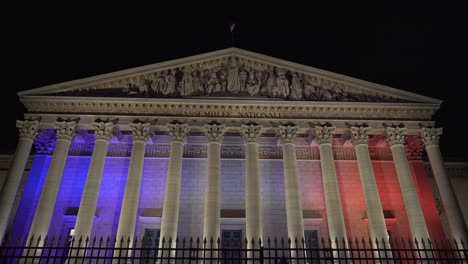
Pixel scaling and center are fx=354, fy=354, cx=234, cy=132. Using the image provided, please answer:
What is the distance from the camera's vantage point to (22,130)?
19250mm

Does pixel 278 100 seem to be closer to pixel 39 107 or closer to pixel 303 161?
pixel 303 161

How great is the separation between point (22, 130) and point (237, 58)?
1275cm

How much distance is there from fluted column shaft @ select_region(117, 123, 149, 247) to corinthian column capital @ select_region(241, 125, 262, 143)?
541cm

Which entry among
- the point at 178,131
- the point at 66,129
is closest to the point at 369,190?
the point at 178,131

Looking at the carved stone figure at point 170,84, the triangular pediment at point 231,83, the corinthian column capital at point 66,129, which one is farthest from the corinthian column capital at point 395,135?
the corinthian column capital at point 66,129

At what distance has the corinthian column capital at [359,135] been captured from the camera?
19844 mm

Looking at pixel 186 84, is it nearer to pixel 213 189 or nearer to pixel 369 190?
pixel 213 189

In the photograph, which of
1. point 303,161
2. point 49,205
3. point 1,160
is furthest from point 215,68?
point 1,160

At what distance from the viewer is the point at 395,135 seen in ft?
65.4

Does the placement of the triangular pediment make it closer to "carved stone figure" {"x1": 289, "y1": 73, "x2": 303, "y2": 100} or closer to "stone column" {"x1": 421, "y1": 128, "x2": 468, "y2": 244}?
"carved stone figure" {"x1": 289, "y1": 73, "x2": 303, "y2": 100}

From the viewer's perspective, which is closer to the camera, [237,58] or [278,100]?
[278,100]

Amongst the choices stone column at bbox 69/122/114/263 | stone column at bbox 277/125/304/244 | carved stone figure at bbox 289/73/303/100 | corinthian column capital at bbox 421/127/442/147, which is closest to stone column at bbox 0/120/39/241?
stone column at bbox 69/122/114/263

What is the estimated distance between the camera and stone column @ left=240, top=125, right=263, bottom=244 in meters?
17.1

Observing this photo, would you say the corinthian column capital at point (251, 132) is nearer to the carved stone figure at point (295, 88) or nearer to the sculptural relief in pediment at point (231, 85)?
the sculptural relief in pediment at point (231, 85)
